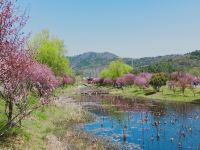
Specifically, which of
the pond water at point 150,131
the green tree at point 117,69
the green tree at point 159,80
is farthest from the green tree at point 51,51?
the green tree at point 117,69

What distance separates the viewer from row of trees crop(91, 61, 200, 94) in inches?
4253

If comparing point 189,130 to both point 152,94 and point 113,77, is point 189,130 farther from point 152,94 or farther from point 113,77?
point 113,77

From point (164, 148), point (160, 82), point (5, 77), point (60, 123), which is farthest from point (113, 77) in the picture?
point (5, 77)

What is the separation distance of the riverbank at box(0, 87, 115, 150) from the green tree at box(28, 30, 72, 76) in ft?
148

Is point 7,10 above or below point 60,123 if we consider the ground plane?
above

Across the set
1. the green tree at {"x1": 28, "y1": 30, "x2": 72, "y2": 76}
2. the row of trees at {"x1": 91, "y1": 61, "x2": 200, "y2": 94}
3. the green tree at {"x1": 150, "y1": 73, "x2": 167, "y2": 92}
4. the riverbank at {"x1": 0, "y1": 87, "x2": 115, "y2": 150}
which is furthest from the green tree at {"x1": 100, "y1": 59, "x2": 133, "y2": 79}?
the riverbank at {"x1": 0, "y1": 87, "x2": 115, "y2": 150}

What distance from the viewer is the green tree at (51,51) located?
99.5m

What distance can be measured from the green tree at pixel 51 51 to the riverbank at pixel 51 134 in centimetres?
4500

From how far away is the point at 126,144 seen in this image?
122 ft

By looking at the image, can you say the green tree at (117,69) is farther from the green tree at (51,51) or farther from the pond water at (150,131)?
the pond water at (150,131)

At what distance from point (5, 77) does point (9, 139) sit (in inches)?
452

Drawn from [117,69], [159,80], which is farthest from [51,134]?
[117,69]

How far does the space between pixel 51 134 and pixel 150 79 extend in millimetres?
89792

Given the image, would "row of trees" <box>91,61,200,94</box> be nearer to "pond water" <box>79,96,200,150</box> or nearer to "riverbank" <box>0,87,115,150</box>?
"pond water" <box>79,96,200,150</box>
